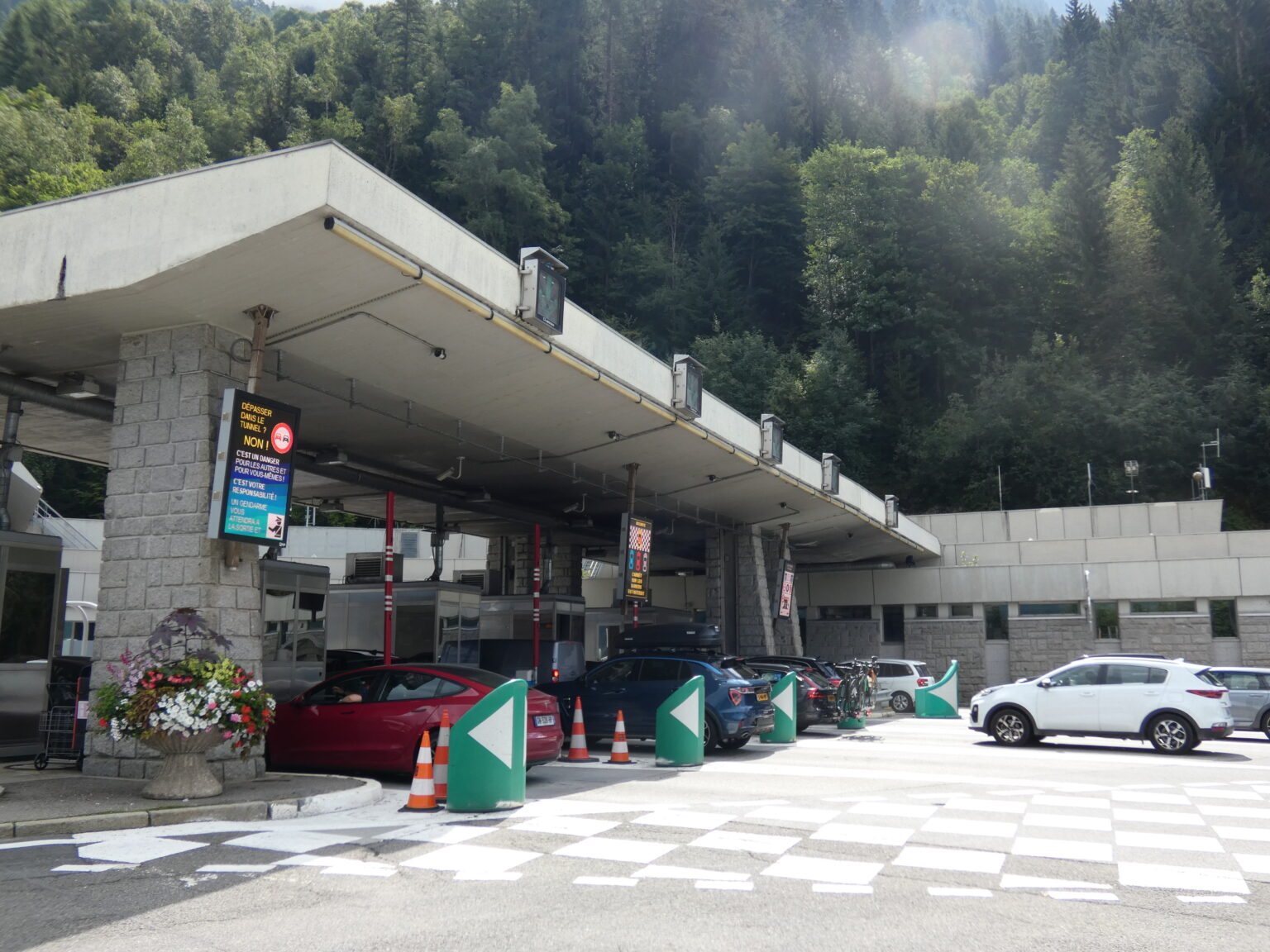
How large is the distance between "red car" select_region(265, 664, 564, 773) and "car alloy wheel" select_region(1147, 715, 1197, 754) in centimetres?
1042

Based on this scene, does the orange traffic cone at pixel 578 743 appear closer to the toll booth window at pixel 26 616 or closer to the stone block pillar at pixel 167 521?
the stone block pillar at pixel 167 521

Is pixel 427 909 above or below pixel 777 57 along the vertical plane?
below

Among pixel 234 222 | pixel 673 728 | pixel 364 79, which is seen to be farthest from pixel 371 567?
pixel 364 79

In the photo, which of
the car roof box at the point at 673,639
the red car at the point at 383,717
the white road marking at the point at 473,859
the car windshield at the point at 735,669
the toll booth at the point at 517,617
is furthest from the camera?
the toll booth at the point at 517,617

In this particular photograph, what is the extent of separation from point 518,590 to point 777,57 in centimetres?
7245

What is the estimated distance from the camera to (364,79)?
8350 cm

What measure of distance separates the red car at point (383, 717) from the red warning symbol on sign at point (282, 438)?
2868 millimetres

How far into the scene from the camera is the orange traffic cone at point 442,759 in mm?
10656

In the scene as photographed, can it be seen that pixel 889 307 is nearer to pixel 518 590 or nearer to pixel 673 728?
pixel 518 590

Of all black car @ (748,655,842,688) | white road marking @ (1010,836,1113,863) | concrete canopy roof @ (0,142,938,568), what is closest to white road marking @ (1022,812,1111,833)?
white road marking @ (1010,836,1113,863)

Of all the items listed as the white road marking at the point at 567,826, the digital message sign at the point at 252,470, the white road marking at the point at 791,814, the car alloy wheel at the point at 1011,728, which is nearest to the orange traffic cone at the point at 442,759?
the white road marking at the point at 567,826

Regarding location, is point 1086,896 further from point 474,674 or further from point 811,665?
point 811,665

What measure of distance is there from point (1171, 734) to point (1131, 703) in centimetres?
78

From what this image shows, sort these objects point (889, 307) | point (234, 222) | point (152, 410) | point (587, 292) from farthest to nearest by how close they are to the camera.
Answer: point (587, 292) < point (889, 307) < point (152, 410) < point (234, 222)
